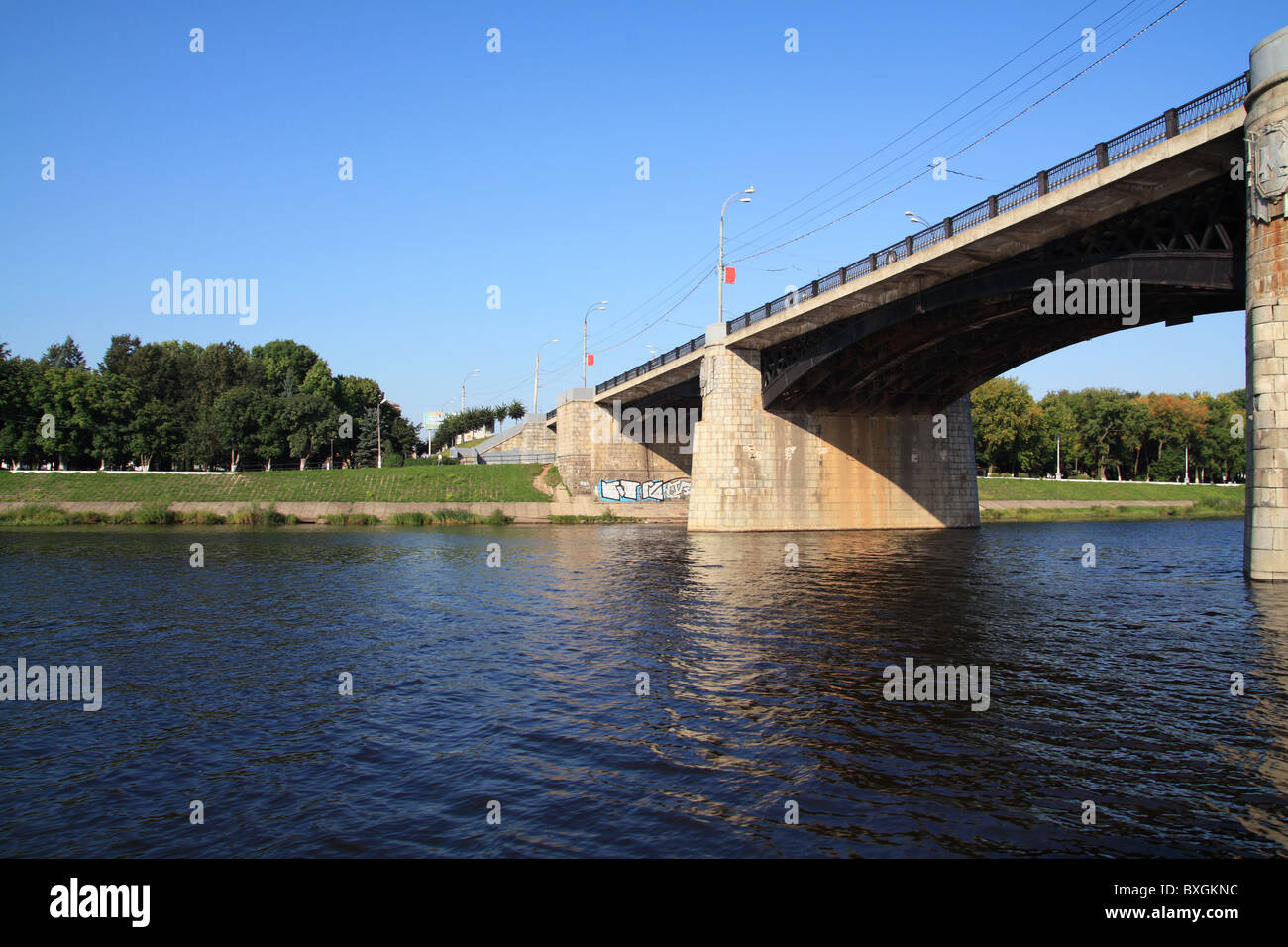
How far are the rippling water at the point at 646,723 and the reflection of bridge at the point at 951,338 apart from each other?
1019 cm

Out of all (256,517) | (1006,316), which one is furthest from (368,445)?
(1006,316)

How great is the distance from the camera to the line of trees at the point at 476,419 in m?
145

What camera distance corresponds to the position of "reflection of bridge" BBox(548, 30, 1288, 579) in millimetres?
23859

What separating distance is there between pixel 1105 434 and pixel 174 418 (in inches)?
4818

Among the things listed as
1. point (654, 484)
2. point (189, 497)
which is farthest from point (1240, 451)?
point (189, 497)

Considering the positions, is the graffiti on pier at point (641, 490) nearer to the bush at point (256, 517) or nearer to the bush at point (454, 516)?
the bush at point (454, 516)

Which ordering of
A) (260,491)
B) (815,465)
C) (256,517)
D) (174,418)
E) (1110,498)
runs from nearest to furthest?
(815,465) → (256,517) → (260,491) → (1110,498) → (174,418)

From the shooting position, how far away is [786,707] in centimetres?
1333

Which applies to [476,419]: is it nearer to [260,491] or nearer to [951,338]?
[260,491]

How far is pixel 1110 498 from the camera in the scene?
300 ft

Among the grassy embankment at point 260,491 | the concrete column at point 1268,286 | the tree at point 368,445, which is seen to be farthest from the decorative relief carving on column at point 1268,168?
the tree at point 368,445

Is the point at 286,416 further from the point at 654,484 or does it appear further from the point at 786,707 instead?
the point at 786,707

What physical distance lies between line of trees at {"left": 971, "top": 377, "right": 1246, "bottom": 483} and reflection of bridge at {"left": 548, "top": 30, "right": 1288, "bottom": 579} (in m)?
52.8
